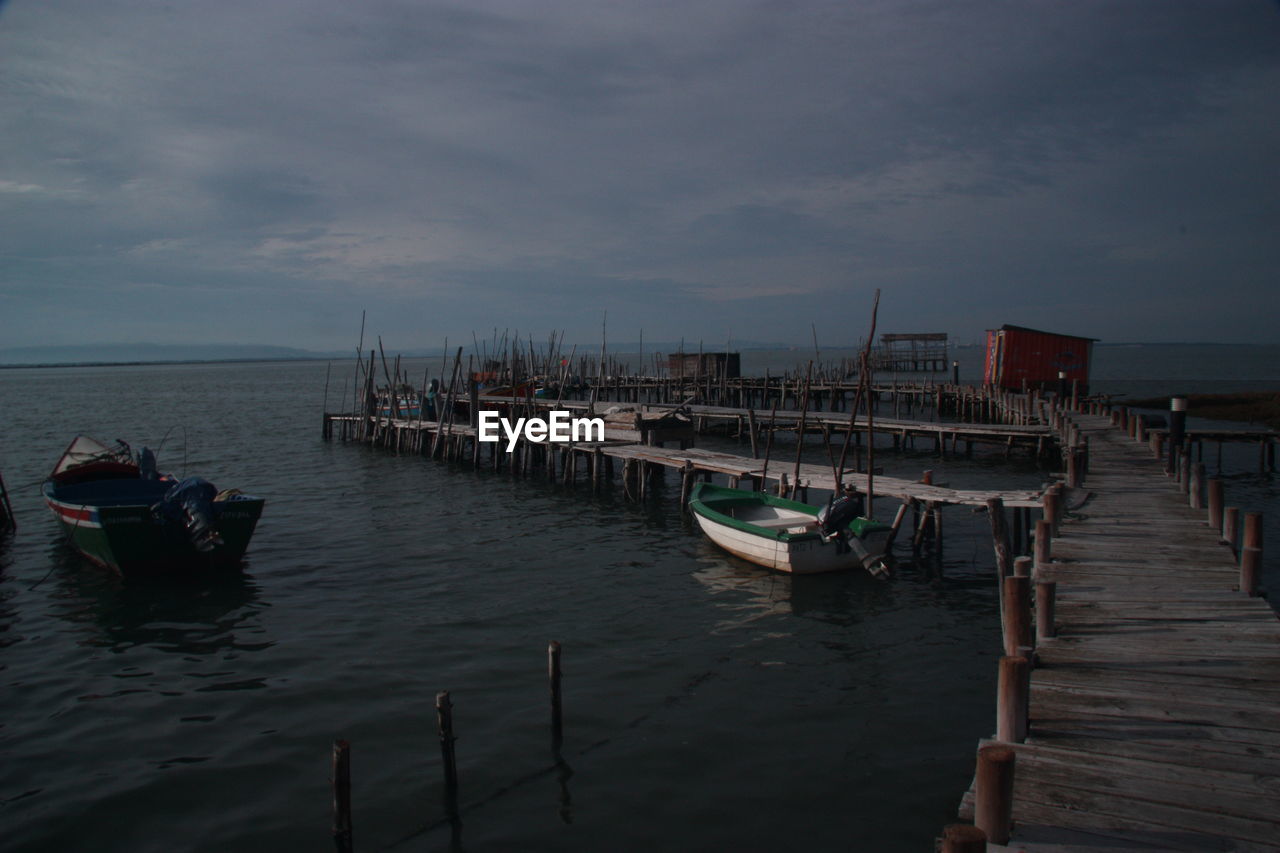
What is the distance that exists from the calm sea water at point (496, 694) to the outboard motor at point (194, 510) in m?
0.95

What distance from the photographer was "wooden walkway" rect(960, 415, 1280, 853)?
4.74m

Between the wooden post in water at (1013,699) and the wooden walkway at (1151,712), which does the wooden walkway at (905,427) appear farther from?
the wooden post in water at (1013,699)

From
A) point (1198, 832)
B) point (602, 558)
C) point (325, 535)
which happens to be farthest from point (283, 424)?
point (1198, 832)

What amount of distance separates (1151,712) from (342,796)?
6.27 meters

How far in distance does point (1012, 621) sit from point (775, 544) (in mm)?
7653

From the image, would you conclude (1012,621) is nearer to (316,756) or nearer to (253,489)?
(316,756)

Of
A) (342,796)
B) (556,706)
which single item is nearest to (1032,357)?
(556,706)

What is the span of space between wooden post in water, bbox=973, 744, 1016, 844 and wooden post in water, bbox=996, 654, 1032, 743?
52.8 inches

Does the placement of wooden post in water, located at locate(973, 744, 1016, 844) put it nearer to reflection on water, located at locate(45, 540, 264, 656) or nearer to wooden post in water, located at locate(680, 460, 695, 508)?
reflection on water, located at locate(45, 540, 264, 656)

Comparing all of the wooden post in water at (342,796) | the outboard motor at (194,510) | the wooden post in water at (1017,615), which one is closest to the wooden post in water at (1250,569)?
the wooden post in water at (1017,615)

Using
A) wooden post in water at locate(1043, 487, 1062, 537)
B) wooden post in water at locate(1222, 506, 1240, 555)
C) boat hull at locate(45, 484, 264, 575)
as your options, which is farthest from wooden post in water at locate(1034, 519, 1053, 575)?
boat hull at locate(45, 484, 264, 575)

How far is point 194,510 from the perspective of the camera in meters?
14.8

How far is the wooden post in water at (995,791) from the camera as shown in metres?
4.19

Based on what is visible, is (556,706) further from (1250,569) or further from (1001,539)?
(1001,539)
